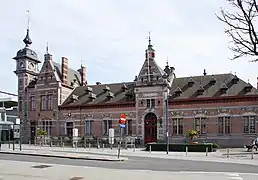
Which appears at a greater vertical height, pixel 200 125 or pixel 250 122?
pixel 250 122

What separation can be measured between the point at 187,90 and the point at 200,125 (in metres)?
5.14

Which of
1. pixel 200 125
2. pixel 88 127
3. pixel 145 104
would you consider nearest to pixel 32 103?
pixel 88 127

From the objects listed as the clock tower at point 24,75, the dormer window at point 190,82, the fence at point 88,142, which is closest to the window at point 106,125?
the fence at point 88,142

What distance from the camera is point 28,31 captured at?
58.0 meters

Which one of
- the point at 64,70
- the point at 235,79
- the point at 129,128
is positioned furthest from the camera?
the point at 64,70

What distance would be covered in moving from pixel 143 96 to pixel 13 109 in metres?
39.3

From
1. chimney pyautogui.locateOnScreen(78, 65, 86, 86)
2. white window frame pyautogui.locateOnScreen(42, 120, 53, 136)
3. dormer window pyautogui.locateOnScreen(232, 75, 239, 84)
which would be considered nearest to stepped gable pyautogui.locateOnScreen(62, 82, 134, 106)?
white window frame pyautogui.locateOnScreen(42, 120, 53, 136)

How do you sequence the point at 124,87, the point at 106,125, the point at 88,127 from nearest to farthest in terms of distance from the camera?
1. the point at 106,125
2. the point at 88,127
3. the point at 124,87

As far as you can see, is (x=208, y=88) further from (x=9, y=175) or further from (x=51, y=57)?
(x=9, y=175)

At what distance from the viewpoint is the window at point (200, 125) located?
4453cm

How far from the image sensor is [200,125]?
44594 millimetres

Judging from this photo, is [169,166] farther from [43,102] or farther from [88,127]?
[43,102]

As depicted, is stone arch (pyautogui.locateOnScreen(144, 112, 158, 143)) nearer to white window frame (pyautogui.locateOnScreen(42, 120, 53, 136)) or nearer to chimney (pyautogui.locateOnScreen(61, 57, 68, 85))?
white window frame (pyautogui.locateOnScreen(42, 120, 53, 136))

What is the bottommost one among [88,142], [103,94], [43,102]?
[88,142]
